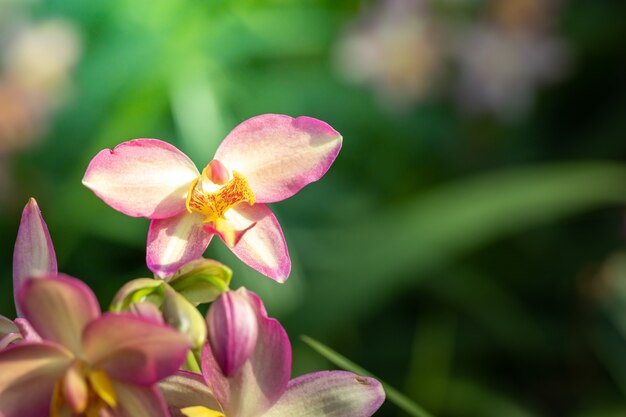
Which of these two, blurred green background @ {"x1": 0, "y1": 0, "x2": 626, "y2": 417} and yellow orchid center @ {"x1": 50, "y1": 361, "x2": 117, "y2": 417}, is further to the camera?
blurred green background @ {"x1": 0, "y1": 0, "x2": 626, "y2": 417}

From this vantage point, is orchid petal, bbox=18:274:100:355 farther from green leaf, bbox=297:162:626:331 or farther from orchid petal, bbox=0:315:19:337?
green leaf, bbox=297:162:626:331

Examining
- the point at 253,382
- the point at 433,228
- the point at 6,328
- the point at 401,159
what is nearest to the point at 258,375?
the point at 253,382

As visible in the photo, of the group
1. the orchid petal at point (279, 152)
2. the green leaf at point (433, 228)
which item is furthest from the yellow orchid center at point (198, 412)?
the green leaf at point (433, 228)

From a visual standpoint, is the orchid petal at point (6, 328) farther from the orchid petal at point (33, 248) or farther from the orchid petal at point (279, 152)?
the orchid petal at point (279, 152)

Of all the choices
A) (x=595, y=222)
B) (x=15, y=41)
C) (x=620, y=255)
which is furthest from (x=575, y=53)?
(x=15, y=41)

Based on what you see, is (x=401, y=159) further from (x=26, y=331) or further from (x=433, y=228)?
(x=26, y=331)

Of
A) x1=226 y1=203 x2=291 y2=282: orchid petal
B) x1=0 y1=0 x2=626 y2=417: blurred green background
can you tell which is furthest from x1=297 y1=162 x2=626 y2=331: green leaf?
x1=226 y1=203 x2=291 y2=282: orchid petal

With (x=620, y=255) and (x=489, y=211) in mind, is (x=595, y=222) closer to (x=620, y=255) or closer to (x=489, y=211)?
(x=620, y=255)

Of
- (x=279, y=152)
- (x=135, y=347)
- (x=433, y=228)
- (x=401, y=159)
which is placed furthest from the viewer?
(x=401, y=159)
